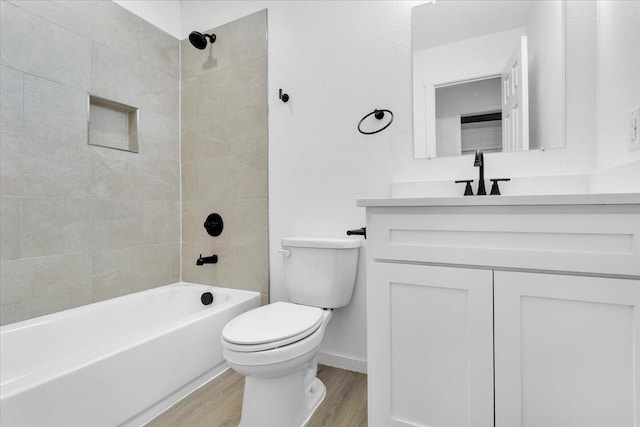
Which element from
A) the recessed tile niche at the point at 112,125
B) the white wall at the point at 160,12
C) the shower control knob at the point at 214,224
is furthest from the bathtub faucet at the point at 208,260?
the white wall at the point at 160,12

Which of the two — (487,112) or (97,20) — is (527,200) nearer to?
(487,112)

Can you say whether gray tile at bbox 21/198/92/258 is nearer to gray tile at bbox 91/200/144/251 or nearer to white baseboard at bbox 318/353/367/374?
gray tile at bbox 91/200/144/251

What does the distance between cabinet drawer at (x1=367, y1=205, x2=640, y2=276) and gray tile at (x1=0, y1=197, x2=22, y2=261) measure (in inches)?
64.0

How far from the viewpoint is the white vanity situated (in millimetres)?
781

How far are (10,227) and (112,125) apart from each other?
786 millimetres

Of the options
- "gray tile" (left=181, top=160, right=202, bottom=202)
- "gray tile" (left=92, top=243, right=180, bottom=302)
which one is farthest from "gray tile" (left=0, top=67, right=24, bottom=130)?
"gray tile" (left=181, top=160, right=202, bottom=202)

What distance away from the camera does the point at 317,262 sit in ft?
5.10

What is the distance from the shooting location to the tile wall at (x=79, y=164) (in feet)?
4.69

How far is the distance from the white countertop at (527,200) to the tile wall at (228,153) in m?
1.15

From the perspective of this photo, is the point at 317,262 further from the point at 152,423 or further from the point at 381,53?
the point at 381,53

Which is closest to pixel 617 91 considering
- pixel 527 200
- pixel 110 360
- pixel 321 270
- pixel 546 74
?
pixel 546 74

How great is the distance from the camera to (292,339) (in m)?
1.14

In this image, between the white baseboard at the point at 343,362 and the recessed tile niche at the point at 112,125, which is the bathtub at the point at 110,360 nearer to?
the white baseboard at the point at 343,362

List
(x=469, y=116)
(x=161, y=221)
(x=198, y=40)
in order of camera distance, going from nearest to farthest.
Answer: (x=469, y=116) < (x=198, y=40) < (x=161, y=221)
